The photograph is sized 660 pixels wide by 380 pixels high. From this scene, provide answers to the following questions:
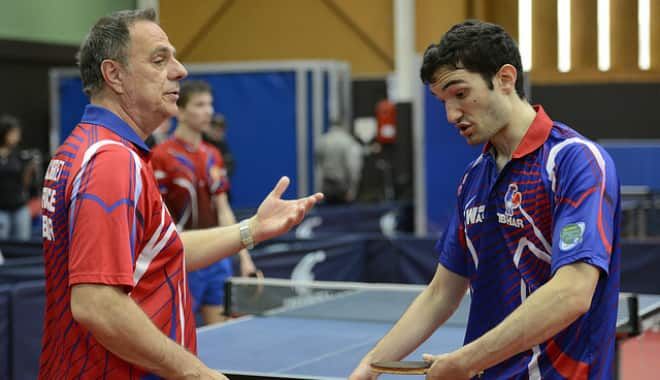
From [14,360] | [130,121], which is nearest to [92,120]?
[130,121]

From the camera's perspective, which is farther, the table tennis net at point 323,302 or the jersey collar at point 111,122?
the table tennis net at point 323,302

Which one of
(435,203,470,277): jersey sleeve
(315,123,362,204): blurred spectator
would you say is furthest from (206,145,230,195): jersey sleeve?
(315,123,362,204): blurred spectator

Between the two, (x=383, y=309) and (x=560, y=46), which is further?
(x=560, y=46)

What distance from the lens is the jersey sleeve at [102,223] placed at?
2.07 meters

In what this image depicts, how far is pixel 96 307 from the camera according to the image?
206 centimetres

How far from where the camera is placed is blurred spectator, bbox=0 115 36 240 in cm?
919

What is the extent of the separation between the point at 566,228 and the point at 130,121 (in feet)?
3.03

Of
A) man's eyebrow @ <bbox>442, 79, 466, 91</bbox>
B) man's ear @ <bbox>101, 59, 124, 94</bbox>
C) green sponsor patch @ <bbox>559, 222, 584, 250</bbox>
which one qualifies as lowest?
green sponsor patch @ <bbox>559, 222, 584, 250</bbox>

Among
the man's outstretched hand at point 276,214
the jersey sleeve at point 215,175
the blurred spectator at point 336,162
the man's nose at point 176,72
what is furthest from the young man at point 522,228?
the blurred spectator at point 336,162

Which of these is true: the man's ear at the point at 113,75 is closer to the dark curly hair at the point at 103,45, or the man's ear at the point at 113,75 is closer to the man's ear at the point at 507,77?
the dark curly hair at the point at 103,45

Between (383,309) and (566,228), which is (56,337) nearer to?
(566,228)

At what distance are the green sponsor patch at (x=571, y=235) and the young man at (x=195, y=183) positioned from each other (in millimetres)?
3597

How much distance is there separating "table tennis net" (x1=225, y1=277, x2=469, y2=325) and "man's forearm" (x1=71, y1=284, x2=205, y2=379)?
2.40 m

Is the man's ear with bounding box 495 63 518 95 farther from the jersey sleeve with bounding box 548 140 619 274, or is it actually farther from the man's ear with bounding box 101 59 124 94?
the man's ear with bounding box 101 59 124 94
